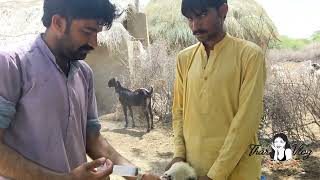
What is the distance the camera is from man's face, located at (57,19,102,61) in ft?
5.32

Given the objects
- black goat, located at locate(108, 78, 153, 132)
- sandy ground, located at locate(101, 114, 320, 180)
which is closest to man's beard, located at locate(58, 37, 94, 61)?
sandy ground, located at locate(101, 114, 320, 180)

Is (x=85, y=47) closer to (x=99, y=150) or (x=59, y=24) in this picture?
(x=59, y=24)

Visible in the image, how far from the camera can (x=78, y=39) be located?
1637 mm

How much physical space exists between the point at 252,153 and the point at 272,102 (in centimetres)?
440

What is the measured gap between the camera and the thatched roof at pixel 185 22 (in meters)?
14.5

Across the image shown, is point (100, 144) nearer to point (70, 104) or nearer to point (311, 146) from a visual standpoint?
point (70, 104)

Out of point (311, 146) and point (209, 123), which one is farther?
point (311, 146)

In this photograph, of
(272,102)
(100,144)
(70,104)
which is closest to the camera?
(70,104)

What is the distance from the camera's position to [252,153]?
230 centimetres

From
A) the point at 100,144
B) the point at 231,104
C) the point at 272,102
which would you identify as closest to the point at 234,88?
the point at 231,104

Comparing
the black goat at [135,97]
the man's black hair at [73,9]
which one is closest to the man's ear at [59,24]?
the man's black hair at [73,9]

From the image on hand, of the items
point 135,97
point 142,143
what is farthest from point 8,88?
point 135,97

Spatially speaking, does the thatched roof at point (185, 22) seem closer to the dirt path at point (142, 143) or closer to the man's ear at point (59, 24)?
the dirt path at point (142, 143)

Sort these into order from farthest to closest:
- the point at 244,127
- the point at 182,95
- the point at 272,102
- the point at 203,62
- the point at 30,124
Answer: the point at 272,102 < the point at 182,95 < the point at 203,62 < the point at 244,127 < the point at 30,124
